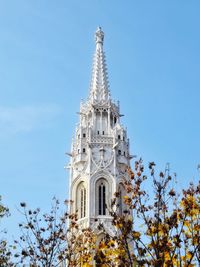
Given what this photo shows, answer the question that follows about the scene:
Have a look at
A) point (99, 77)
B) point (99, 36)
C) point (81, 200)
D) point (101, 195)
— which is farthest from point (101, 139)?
point (99, 36)

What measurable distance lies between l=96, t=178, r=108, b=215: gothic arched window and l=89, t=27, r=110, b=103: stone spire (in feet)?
40.2

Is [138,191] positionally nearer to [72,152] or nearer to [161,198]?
[161,198]

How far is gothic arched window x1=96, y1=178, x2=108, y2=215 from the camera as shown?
2037 inches

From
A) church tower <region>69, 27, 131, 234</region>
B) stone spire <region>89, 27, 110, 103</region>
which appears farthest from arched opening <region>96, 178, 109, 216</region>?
stone spire <region>89, 27, 110, 103</region>

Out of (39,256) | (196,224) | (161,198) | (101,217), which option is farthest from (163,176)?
(101,217)

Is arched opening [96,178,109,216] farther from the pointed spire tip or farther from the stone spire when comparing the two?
the pointed spire tip

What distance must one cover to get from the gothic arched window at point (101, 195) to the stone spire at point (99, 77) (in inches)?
482

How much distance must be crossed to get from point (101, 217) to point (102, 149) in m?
8.87

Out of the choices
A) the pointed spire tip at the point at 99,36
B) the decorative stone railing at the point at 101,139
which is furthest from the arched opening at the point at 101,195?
the pointed spire tip at the point at 99,36

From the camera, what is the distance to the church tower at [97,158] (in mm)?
51781

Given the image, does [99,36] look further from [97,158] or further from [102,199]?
[102,199]

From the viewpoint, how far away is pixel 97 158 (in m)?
55.3

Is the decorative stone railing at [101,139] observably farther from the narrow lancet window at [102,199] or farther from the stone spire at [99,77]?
the stone spire at [99,77]

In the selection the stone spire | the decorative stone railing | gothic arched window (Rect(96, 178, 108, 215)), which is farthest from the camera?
the stone spire
